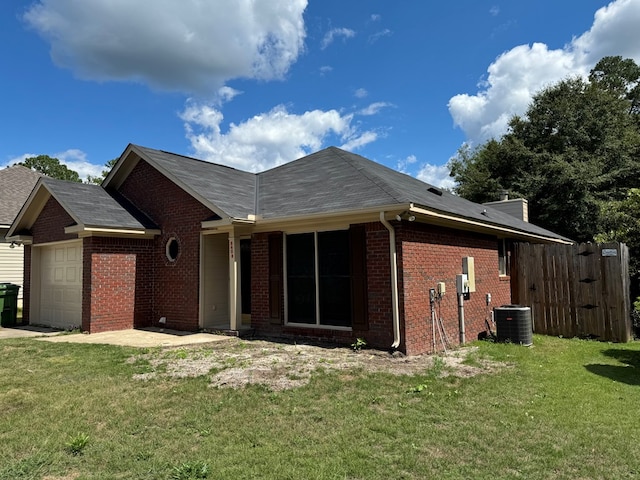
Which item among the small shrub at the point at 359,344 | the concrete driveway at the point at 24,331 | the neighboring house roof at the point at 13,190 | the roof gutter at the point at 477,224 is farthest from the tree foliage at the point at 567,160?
the neighboring house roof at the point at 13,190

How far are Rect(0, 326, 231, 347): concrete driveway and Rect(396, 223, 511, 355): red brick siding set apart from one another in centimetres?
415

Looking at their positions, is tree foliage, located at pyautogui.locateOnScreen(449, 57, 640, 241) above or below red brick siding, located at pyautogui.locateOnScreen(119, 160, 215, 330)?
above

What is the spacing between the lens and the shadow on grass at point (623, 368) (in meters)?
6.58

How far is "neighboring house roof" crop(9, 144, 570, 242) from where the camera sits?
8672mm

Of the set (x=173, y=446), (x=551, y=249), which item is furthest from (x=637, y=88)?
(x=173, y=446)

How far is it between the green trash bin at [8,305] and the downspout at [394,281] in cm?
1162

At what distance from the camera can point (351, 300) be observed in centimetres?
837

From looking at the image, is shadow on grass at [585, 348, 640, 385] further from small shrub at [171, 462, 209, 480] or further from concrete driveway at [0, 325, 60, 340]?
concrete driveway at [0, 325, 60, 340]

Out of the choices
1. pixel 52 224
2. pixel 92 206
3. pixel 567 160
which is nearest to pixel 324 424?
pixel 92 206

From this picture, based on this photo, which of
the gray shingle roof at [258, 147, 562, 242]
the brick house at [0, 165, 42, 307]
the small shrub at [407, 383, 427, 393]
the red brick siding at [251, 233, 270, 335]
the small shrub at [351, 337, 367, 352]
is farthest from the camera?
the brick house at [0, 165, 42, 307]

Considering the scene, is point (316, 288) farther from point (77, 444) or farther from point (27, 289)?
point (27, 289)

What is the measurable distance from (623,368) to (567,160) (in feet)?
75.7

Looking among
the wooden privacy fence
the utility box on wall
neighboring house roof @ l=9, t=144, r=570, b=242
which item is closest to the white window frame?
neighboring house roof @ l=9, t=144, r=570, b=242

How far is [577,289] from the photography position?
34.3 ft
